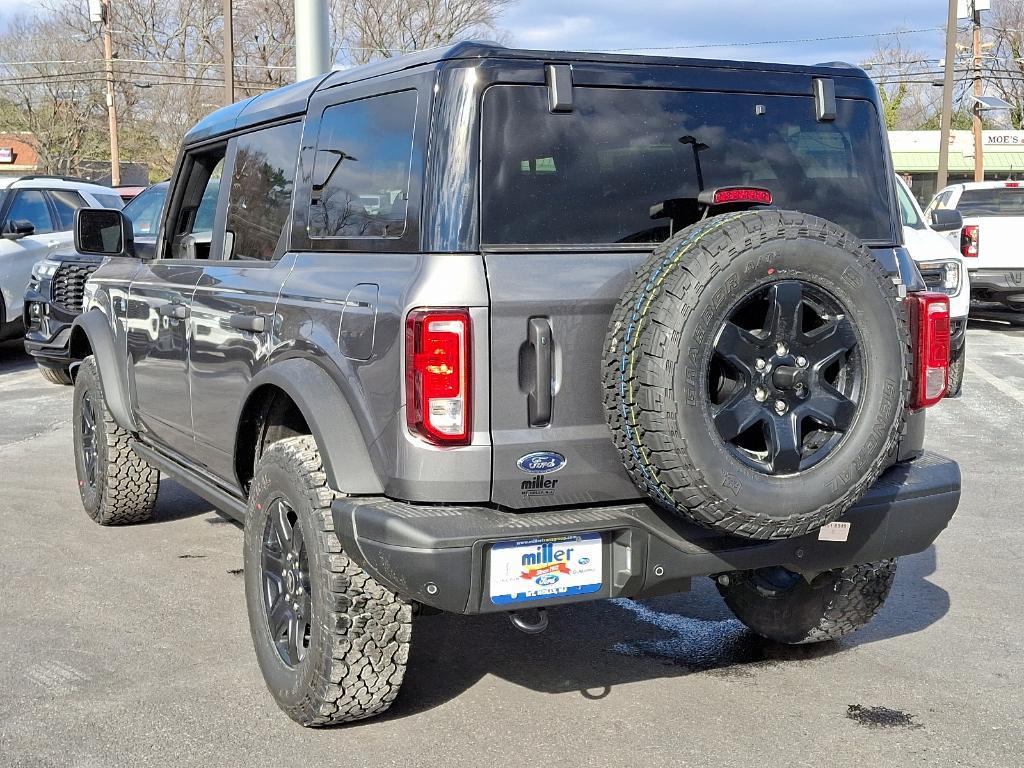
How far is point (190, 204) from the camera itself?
5.27m

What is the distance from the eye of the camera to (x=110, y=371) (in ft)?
18.8

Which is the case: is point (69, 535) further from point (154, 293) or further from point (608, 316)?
point (608, 316)

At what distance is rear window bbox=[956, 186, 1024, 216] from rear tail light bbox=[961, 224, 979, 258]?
87cm

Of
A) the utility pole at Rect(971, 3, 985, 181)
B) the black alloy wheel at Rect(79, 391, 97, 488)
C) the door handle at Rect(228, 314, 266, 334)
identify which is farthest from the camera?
the utility pole at Rect(971, 3, 985, 181)

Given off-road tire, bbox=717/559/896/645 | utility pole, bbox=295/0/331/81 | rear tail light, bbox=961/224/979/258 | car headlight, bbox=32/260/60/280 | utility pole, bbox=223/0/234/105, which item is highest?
utility pole, bbox=223/0/234/105

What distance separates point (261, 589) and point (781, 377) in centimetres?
187

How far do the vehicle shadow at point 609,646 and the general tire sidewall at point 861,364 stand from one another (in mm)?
1238

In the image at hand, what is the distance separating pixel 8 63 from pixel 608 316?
52125 millimetres

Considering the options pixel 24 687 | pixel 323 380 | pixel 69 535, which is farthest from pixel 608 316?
pixel 69 535

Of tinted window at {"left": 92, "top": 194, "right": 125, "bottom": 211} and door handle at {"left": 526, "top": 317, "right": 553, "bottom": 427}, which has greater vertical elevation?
tinted window at {"left": 92, "top": 194, "right": 125, "bottom": 211}

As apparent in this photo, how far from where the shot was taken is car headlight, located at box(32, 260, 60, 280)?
35.0ft

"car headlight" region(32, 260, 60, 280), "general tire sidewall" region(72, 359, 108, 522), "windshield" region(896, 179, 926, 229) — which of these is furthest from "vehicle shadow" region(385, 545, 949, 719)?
"car headlight" region(32, 260, 60, 280)

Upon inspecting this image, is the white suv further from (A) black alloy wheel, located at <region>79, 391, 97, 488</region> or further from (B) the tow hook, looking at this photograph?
(B) the tow hook

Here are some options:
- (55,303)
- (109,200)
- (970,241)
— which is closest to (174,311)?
(55,303)
